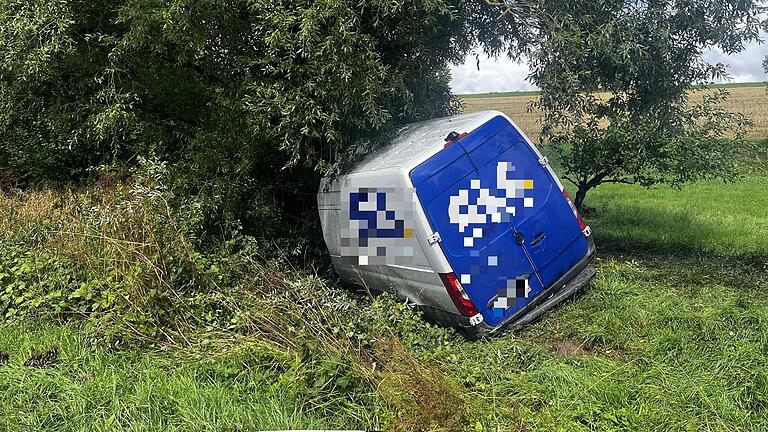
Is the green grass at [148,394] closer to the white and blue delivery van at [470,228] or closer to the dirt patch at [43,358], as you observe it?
the dirt patch at [43,358]

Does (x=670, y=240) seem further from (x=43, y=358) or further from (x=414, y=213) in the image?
(x=43, y=358)

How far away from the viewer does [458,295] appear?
14.8 ft

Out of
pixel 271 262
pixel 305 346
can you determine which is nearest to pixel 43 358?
pixel 305 346

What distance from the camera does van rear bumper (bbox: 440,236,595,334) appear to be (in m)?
4.68

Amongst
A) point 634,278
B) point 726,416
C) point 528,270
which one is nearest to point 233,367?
point 528,270

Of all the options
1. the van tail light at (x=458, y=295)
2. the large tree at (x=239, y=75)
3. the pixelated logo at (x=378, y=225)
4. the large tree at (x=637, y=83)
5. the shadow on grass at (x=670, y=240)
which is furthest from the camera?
the shadow on grass at (x=670, y=240)

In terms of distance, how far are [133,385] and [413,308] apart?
2338mm

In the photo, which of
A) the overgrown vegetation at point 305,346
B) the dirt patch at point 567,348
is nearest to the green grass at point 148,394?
the overgrown vegetation at point 305,346

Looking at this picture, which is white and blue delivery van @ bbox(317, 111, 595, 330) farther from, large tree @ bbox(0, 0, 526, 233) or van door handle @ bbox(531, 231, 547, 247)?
large tree @ bbox(0, 0, 526, 233)

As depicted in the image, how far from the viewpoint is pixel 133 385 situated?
12.3 feet

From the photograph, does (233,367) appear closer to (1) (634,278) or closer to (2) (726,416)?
(2) (726,416)

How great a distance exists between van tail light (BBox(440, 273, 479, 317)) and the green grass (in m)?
1.44

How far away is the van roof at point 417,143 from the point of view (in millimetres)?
4812

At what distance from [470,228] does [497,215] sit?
0.28 metres
